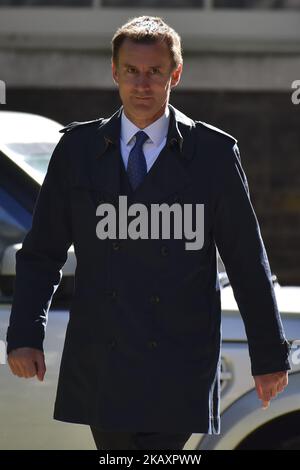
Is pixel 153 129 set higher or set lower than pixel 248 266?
higher

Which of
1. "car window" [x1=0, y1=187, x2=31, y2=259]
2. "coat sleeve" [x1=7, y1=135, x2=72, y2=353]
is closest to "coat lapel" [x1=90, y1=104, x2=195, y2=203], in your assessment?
"coat sleeve" [x1=7, y1=135, x2=72, y2=353]

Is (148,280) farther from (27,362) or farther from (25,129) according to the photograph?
(25,129)

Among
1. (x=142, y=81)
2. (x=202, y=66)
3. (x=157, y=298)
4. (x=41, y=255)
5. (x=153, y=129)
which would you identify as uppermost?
(x=202, y=66)

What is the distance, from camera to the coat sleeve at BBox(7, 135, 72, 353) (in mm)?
3574

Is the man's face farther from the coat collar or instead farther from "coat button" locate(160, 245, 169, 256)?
"coat button" locate(160, 245, 169, 256)

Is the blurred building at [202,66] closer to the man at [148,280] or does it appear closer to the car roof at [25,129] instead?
the car roof at [25,129]

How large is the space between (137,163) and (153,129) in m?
0.11

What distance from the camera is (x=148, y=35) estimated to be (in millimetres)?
3482

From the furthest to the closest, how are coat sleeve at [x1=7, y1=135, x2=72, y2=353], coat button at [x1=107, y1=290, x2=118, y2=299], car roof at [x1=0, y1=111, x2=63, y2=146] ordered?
1. car roof at [x1=0, y1=111, x2=63, y2=146]
2. coat sleeve at [x1=7, y1=135, x2=72, y2=353]
3. coat button at [x1=107, y1=290, x2=118, y2=299]

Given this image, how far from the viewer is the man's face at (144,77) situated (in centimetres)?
349

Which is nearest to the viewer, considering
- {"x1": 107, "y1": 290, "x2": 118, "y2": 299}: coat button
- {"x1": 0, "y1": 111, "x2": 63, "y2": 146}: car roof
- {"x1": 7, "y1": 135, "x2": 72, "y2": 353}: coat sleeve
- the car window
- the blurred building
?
{"x1": 107, "y1": 290, "x2": 118, "y2": 299}: coat button

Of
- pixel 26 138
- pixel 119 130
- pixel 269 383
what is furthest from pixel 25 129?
pixel 269 383

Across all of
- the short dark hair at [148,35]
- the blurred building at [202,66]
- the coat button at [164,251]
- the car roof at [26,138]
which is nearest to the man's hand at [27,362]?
the coat button at [164,251]
